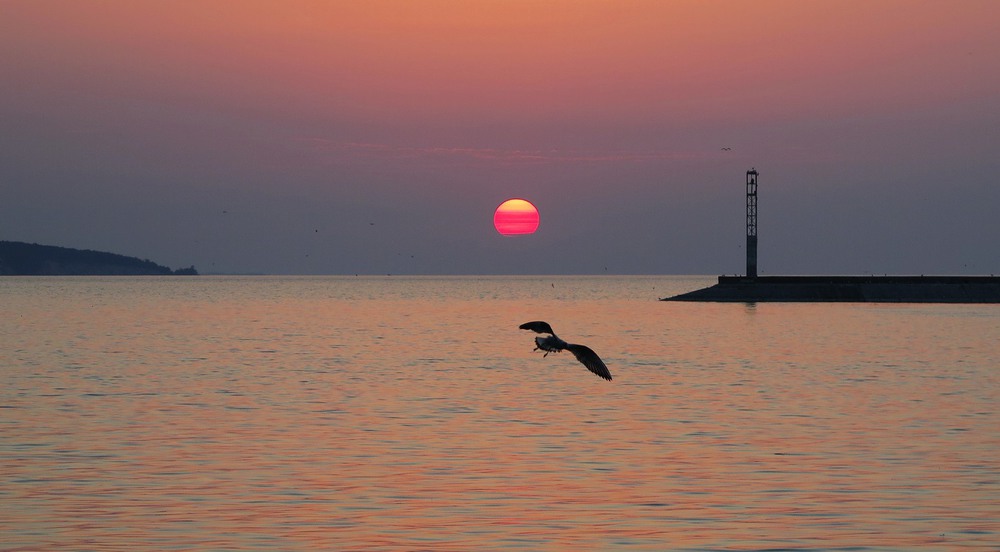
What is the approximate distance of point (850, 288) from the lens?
169 meters

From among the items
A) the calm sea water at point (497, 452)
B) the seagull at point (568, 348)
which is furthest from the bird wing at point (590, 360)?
the calm sea water at point (497, 452)

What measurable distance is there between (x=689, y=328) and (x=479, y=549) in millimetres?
86774

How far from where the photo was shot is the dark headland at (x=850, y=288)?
161m

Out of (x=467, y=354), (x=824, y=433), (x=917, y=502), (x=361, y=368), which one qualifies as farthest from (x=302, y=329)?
(x=917, y=502)

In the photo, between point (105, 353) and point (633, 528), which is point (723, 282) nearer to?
point (105, 353)

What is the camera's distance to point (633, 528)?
21250 mm

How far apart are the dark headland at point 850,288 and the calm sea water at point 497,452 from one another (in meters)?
96.4

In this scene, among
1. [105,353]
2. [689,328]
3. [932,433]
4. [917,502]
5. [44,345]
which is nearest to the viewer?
[917,502]

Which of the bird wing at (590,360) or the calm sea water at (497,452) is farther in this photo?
the bird wing at (590,360)

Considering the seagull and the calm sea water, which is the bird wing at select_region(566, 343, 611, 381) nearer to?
the seagull

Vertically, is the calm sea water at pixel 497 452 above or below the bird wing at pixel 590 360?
below

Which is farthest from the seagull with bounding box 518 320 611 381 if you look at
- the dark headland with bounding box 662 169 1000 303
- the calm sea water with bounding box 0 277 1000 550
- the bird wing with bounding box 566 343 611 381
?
the dark headland with bounding box 662 169 1000 303

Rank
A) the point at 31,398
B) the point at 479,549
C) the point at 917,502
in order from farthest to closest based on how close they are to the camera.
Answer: the point at 31,398
the point at 917,502
the point at 479,549

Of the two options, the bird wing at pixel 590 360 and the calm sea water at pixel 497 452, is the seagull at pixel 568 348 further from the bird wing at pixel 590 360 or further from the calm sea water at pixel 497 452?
the calm sea water at pixel 497 452
